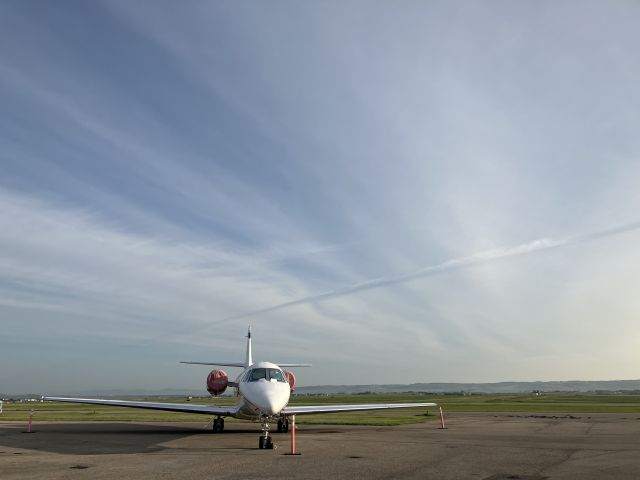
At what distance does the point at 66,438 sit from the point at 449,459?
16.2 metres

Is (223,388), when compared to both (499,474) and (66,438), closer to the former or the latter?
(66,438)

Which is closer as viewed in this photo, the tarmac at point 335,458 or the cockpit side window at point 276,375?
the tarmac at point 335,458

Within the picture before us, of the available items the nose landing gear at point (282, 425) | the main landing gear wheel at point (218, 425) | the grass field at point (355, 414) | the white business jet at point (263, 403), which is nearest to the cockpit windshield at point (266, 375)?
the white business jet at point (263, 403)

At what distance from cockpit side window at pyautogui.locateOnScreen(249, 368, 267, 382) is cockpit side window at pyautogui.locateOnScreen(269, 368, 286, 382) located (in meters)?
0.24

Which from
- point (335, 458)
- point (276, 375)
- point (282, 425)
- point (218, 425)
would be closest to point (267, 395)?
point (276, 375)

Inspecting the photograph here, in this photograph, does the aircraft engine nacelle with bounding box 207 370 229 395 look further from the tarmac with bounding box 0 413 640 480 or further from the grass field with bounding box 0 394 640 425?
the grass field with bounding box 0 394 640 425

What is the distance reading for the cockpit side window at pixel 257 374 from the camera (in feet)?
62.6

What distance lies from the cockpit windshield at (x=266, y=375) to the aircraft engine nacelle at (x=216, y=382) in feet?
26.0

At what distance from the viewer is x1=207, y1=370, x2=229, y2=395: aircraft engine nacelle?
2677cm

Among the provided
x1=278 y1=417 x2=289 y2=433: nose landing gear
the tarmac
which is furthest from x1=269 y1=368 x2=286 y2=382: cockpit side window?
x1=278 y1=417 x2=289 y2=433: nose landing gear

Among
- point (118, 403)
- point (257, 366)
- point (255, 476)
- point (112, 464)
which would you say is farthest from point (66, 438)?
point (255, 476)

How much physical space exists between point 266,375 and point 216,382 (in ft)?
28.2

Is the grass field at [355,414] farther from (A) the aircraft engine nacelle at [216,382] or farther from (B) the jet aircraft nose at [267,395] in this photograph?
(B) the jet aircraft nose at [267,395]

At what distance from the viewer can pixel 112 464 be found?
41.0 feet
